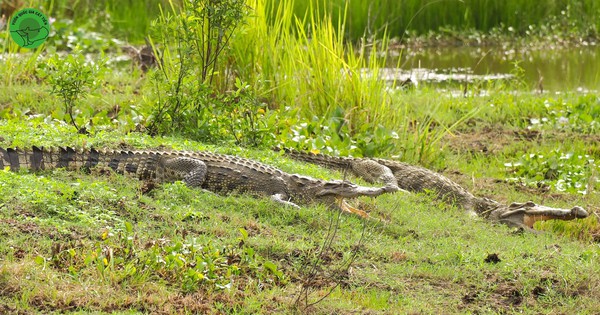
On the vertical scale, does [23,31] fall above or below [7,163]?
above

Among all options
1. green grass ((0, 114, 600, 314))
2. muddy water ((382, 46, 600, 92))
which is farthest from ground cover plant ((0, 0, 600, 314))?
muddy water ((382, 46, 600, 92))

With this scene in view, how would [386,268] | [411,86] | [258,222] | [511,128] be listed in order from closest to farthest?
1. [386,268]
2. [258,222]
3. [511,128]
4. [411,86]

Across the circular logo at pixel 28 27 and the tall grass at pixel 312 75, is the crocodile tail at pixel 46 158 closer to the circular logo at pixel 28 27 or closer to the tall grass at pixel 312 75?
the circular logo at pixel 28 27

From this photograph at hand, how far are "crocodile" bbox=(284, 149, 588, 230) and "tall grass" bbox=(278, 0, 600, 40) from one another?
823 centimetres

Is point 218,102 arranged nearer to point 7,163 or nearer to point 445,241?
point 7,163

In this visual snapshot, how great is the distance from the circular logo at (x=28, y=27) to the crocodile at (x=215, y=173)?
4.04 feet

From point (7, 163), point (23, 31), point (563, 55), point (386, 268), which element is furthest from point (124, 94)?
point (563, 55)

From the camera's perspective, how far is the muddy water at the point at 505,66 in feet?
43.3

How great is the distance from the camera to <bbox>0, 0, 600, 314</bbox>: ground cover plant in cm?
473

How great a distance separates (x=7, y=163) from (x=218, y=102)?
2.21 metres

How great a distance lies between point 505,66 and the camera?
14.8 meters

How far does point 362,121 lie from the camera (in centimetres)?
927

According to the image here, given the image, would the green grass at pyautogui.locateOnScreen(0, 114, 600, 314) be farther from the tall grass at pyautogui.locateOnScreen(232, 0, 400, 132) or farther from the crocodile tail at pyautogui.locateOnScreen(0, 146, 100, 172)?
the tall grass at pyautogui.locateOnScreen(232, 0, 400, 132)

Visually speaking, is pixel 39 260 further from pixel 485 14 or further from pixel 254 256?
pixel 485 14
